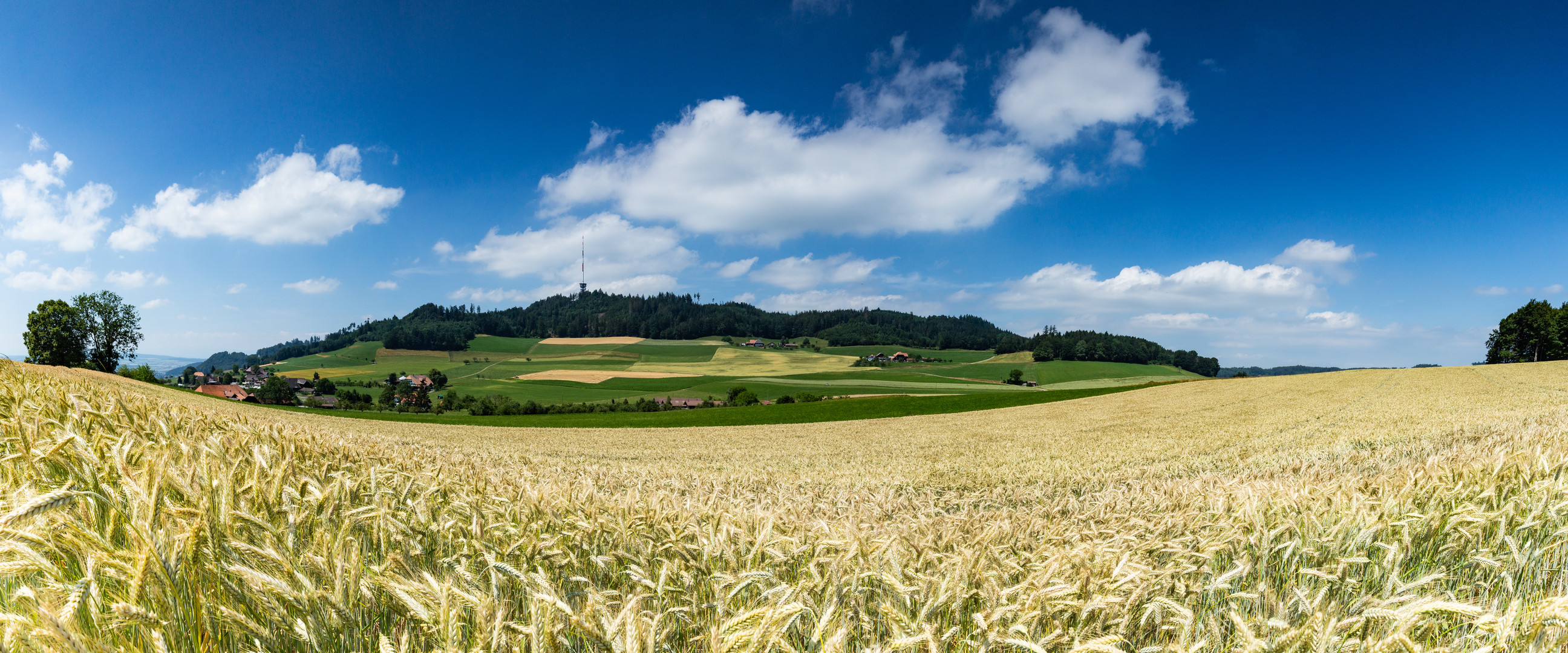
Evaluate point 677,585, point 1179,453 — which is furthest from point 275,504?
point 1179,453

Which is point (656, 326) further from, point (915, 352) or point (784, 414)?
point (784, 414)

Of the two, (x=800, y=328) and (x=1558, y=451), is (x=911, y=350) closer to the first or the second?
(x=800, y=328)

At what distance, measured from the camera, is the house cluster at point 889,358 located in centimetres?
11162

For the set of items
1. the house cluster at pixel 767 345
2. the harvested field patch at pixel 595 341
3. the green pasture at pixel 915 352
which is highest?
the harvested field patch at pixel 595 341

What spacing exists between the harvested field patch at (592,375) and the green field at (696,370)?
1.73 metres

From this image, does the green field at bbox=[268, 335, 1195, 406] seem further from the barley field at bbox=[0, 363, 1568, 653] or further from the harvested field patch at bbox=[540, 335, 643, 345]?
the barley field at bbox=[0, 363, 1568, 653]

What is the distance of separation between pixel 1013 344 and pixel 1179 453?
350 feet

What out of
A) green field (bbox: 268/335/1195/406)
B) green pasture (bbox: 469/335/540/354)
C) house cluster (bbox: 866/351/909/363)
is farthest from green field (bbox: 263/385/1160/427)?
green pasture (bbox: 469/335/540/354)

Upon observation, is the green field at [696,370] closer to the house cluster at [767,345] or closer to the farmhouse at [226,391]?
the house cluster at [767,345]

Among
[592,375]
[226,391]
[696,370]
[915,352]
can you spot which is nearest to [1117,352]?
[915,352]

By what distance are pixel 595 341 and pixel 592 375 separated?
47217 millimetres

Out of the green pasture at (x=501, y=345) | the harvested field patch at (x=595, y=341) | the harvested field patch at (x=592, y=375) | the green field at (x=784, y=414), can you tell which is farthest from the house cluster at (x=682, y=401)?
the green pasture at (x=501, y=345)

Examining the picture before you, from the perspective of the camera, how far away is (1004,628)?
191 centimetres

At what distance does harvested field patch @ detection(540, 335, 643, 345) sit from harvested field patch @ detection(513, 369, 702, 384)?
112 feet
